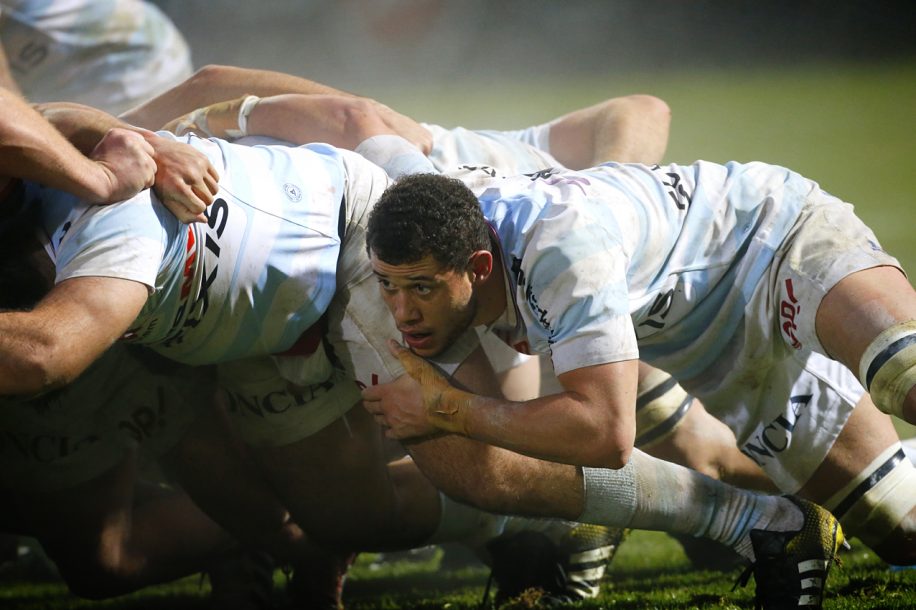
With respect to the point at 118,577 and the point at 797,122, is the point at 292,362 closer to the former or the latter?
the point at 118,577

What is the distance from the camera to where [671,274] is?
2941mm

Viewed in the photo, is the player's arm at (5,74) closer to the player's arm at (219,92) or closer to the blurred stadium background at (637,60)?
the player's arm at (219,92)

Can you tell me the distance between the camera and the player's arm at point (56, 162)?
7.85 feet

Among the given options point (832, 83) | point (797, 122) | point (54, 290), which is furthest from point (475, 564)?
point (832, 83)

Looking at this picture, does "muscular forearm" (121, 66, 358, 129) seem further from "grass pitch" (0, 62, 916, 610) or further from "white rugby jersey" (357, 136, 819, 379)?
"grass pitch" (0, 62, 916, 610)

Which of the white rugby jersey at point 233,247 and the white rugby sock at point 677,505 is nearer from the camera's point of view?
the white rugby jersey at point 233,247

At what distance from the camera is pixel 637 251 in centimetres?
282

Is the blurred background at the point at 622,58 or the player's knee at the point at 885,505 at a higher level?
the player's knee at the point at 885,505

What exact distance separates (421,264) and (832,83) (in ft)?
25.6

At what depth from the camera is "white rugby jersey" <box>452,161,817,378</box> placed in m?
2.58

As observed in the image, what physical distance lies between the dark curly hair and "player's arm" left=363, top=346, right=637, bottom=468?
32cm

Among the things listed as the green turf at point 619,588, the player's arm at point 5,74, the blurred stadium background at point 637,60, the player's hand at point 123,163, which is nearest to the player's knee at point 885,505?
the green turf at point 619,588

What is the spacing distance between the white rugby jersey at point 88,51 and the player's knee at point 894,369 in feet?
12.5

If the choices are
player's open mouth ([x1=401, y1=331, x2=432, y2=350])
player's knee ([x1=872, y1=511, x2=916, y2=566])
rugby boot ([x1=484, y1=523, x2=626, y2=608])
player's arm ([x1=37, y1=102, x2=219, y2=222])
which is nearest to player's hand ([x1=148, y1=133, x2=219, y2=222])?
player's arm ([x1=37, y1=102, x2=219, y2=222])
